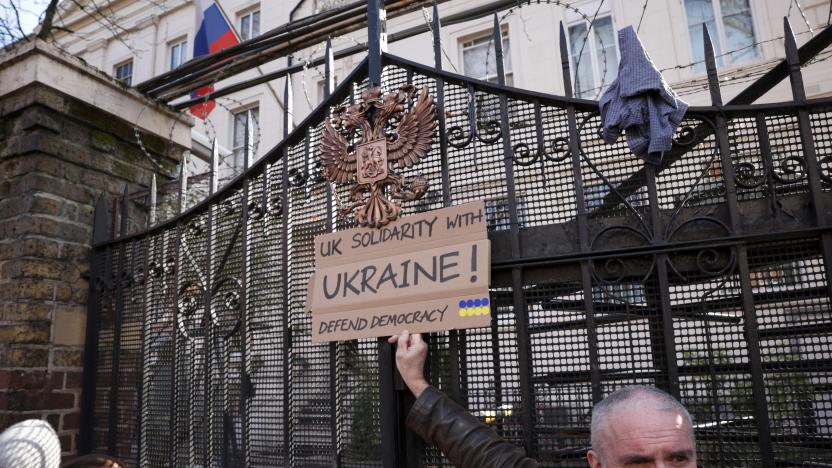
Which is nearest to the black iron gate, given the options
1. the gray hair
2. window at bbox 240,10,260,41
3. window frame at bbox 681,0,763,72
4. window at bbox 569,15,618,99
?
the gray hair

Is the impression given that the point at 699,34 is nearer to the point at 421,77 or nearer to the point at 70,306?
the point at 421,77

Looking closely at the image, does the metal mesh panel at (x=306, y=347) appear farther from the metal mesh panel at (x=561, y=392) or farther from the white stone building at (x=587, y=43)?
the white stone building at (x=587, y=43)

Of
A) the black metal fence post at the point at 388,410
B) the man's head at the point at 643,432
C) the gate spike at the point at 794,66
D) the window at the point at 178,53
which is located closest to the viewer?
the man's head at the point at 643,432

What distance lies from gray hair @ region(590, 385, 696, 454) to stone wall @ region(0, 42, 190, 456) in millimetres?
3108

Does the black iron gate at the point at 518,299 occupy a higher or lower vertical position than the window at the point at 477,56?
lower

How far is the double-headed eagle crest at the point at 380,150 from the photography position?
259 centimetres

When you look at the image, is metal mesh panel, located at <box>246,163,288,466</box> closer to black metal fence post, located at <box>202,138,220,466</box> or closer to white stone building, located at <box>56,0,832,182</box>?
black metal fence post, located at <box>202,138,220,466</box>

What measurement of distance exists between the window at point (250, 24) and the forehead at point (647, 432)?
1514 cm

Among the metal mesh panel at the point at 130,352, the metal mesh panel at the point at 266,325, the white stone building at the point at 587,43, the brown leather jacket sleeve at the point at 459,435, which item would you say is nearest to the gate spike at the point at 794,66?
the brown leather jacket sleeve at the point at 459,435

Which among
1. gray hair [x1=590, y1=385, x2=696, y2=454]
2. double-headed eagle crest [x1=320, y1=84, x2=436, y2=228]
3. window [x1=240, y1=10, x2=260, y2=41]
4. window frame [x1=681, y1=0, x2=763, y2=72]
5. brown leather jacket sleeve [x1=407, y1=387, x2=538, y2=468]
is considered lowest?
brown leather jacket sleeve [x1=407, y1=387, x2=538, y2=468]

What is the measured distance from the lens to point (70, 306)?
11.7 ft

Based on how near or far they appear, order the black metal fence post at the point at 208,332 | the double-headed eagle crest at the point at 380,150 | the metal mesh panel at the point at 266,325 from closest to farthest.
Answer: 1. the double-headed eagle crest at the point at 380,150
2. the metal mesh panel at the point at 266,325
3. the black metal fence post at the point at 208,332

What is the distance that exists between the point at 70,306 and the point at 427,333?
95.7 inches

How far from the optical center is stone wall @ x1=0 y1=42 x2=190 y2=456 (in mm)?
3305
